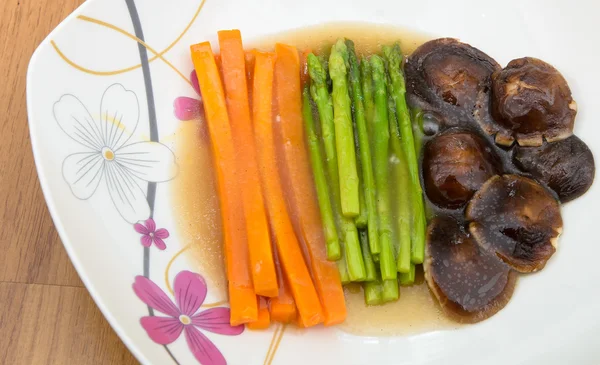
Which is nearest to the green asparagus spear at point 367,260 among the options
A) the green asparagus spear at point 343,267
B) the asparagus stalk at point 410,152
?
the green asparagus spear at point 343,267

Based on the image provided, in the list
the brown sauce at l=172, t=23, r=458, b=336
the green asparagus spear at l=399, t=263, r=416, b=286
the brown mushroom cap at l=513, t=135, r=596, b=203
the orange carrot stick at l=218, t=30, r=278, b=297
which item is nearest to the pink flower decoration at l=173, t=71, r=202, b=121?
the brown sauce at l=172, t=23, r=458, b=336

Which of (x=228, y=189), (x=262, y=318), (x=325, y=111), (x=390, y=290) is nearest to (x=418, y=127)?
(x=325, y=111)

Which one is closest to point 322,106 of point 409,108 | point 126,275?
point 409,108

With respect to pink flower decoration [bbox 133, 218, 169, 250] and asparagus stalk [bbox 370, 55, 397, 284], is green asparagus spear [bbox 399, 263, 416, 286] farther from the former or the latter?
pink flower decoration [bbox 133, 218, 169, 250]

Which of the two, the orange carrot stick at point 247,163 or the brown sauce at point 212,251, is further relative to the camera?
the brown sauce at point 212,251

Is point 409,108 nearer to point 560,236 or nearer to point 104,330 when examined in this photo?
point 560,236

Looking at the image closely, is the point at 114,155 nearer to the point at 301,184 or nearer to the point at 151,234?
the point at 151,234

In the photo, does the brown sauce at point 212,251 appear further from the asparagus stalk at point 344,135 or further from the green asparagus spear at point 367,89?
the green asparagus spear at point 367,89
